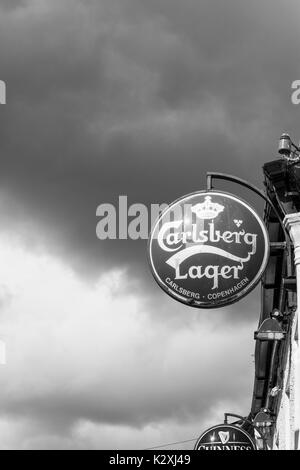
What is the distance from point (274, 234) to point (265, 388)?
12678 millimetres

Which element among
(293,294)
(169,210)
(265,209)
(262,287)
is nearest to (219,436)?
(262,287)

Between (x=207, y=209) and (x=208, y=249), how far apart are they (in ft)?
2.46

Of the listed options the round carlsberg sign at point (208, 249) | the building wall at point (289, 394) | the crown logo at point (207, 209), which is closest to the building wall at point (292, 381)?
the building wall at point (289, 394)

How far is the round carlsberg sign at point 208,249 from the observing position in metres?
13.2

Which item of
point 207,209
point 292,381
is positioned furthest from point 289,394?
point 207,209

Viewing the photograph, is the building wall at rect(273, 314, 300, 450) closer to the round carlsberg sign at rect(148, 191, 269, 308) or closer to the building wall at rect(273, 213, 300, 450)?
the building wall at rect(273, 213, 300, 450)

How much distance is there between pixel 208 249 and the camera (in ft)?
44.5

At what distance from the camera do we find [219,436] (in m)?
25.2

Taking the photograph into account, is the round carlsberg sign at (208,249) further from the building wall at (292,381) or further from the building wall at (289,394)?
the building wall at (289,394)

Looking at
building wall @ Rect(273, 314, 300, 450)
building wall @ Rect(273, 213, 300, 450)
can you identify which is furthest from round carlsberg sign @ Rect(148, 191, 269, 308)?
building wall @ Rect(273, 314, 300, 450)

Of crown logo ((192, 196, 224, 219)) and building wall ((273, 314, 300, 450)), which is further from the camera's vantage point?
building wall ((273, 314, 300, 450))

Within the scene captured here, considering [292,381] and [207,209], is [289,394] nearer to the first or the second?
[292,381]

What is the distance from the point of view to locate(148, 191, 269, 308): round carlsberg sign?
13250mm
